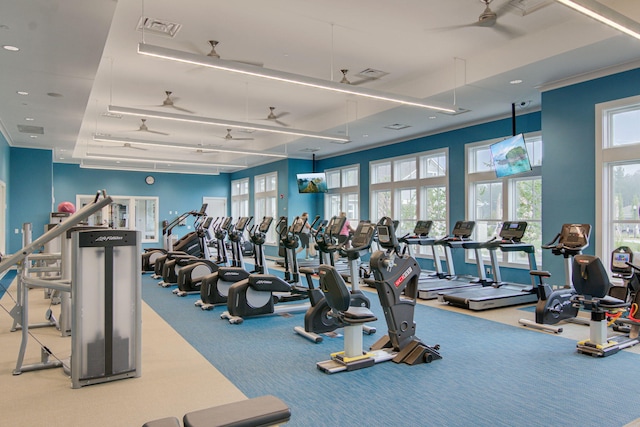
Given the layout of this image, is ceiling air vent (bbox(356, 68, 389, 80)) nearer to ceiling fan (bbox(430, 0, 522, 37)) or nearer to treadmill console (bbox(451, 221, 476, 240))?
ceiling fan (bbox(430, 0, 522, 37))

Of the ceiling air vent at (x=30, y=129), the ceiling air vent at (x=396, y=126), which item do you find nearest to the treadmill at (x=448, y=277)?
the ceiling air vent at (x=396, y=126)

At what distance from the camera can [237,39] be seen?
20.3 feet

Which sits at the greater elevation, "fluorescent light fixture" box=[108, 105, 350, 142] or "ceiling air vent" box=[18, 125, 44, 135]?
"ceiling air vent" box=[18, 125, 44, 135]

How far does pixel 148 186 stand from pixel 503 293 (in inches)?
599

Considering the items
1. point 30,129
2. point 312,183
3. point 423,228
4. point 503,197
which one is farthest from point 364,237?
point 312,183

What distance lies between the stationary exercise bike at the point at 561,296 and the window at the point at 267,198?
10484mm

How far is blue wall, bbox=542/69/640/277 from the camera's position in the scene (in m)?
6.23

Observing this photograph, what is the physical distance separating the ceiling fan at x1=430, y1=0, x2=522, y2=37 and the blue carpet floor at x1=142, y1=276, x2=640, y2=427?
3834 mm

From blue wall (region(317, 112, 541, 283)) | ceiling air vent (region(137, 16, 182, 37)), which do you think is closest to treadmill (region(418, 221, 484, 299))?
blue wall (region(317, 112, 541, 283))

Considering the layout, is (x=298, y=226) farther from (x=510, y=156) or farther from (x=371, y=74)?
(x=510, y=156)

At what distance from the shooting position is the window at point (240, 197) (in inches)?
717

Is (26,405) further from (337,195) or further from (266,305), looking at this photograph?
(337,195)

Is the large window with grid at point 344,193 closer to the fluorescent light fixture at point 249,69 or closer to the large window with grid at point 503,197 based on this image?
the large window with grid at point 503,197

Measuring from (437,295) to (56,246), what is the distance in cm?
699
